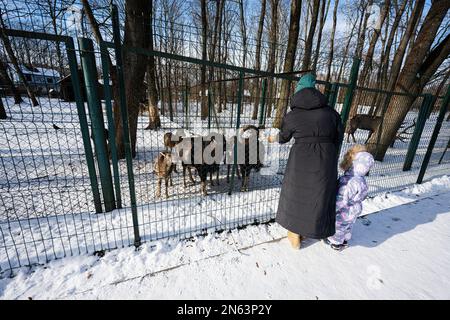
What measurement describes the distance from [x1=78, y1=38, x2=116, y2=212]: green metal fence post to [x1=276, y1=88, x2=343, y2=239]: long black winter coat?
2520 millimetres

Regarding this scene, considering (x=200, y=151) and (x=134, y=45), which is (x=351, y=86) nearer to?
(x=200, y=151)

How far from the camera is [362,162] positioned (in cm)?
227

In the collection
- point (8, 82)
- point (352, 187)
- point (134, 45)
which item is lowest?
point (352, 187)

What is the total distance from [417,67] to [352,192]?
6.01 m

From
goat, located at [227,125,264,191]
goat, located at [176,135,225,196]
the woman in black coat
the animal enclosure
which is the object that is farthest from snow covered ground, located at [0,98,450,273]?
the woman in black coat

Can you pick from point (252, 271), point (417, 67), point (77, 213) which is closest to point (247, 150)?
point (252, 271)

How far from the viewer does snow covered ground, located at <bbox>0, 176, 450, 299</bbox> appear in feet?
6.72

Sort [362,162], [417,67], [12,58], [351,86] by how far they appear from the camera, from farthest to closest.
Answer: [417,67]
[351,86]
[362,162]
[12,58]

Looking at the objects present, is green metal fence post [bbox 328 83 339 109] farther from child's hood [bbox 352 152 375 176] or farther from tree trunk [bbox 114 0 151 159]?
tree trunk [bbox 114 0 151 159]

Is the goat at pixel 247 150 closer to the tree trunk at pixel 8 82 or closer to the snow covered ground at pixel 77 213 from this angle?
the snow covered ground at pixel 77 213

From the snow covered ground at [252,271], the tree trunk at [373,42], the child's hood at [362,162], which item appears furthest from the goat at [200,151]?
the tree trunk at [373,42]

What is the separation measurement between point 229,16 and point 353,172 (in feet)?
63.0

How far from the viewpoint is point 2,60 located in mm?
1885

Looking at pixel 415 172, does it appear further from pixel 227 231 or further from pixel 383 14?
pixel 383 14
